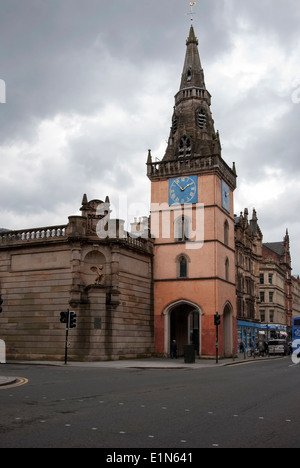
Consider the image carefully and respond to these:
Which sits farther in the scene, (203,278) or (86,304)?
(203,278)

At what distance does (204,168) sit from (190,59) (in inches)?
511

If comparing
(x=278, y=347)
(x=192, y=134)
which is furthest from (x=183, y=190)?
(x=278, y=347)

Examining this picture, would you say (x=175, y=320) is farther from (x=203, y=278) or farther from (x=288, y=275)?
(x=288, y=275)

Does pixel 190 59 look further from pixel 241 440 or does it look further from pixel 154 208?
pixel 241 440

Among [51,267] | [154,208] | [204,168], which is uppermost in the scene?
[204,168]

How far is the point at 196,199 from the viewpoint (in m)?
40.8

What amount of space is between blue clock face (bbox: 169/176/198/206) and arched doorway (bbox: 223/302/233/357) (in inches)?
357

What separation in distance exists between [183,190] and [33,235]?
42.8 ft

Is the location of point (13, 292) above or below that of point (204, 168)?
below

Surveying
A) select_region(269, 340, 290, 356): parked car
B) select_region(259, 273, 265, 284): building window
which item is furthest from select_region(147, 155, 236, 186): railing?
select_region(259, 273, 265, 284): building window

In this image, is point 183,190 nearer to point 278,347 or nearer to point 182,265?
point 182,265
